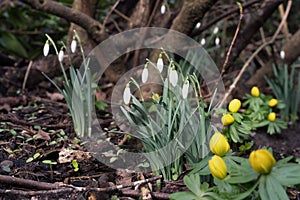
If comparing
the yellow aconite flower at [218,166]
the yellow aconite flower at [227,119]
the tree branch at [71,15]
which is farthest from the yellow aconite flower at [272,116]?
the yellow aconite flower at [218,166]

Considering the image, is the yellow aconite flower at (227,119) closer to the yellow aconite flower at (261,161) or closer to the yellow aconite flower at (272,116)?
the yellow aconite flower at (261,161)

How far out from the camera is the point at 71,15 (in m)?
2.36

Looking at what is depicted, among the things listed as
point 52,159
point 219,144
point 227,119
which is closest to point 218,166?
point 219,144

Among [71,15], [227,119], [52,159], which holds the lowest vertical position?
[52,159]

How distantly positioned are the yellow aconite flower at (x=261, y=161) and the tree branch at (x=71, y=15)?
169 centimetres

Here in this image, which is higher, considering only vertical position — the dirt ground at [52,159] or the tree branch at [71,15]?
the tree branch at [71,15]

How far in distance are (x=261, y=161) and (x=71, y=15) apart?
173 centimetres

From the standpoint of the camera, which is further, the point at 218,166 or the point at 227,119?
the point at 227,119

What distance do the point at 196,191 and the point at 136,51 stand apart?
67.9 inches

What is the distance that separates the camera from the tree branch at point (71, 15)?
2.28 metres

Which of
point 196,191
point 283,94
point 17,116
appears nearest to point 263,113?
point 283,94

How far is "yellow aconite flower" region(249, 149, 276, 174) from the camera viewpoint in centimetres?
103

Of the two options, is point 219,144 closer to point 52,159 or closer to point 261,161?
point 261,161

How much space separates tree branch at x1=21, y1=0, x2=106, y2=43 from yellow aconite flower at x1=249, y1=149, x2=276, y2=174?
1691mm
